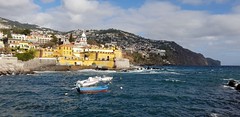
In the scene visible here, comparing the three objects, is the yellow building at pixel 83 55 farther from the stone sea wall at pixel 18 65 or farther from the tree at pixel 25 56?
the tree at pixel 25 56

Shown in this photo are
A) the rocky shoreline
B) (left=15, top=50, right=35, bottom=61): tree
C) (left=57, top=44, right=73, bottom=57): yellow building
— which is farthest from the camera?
Result: (left=57, top=44, right=73, bottom=57): yellow building

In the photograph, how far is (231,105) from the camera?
118 ft

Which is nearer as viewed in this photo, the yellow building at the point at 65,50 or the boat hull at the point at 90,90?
the boat hull at the point at 90,90

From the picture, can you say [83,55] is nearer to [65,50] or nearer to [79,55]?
[79,55]

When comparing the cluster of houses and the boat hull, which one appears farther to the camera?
the cluster of houses

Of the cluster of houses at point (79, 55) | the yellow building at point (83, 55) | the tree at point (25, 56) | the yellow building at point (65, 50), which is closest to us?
the tree at point (25, 56)

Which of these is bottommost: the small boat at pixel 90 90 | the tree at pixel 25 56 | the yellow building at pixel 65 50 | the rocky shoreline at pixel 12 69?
the small boat at pixel 90 90

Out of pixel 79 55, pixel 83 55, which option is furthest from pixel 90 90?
pixel 79 55

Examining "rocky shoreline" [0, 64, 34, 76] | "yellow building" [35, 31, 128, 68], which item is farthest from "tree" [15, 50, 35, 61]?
"yellow building" [35, 31, 128, 68]

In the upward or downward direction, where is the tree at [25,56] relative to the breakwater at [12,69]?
upward

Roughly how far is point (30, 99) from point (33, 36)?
131014 millimetres

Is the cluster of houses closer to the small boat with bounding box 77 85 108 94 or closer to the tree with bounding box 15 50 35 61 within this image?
the tree with bounding box 15 50 35 61

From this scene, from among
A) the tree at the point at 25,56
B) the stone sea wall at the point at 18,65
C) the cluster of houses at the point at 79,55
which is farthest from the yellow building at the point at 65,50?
the tree at the point at 25,56

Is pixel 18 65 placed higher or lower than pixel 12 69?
higher
